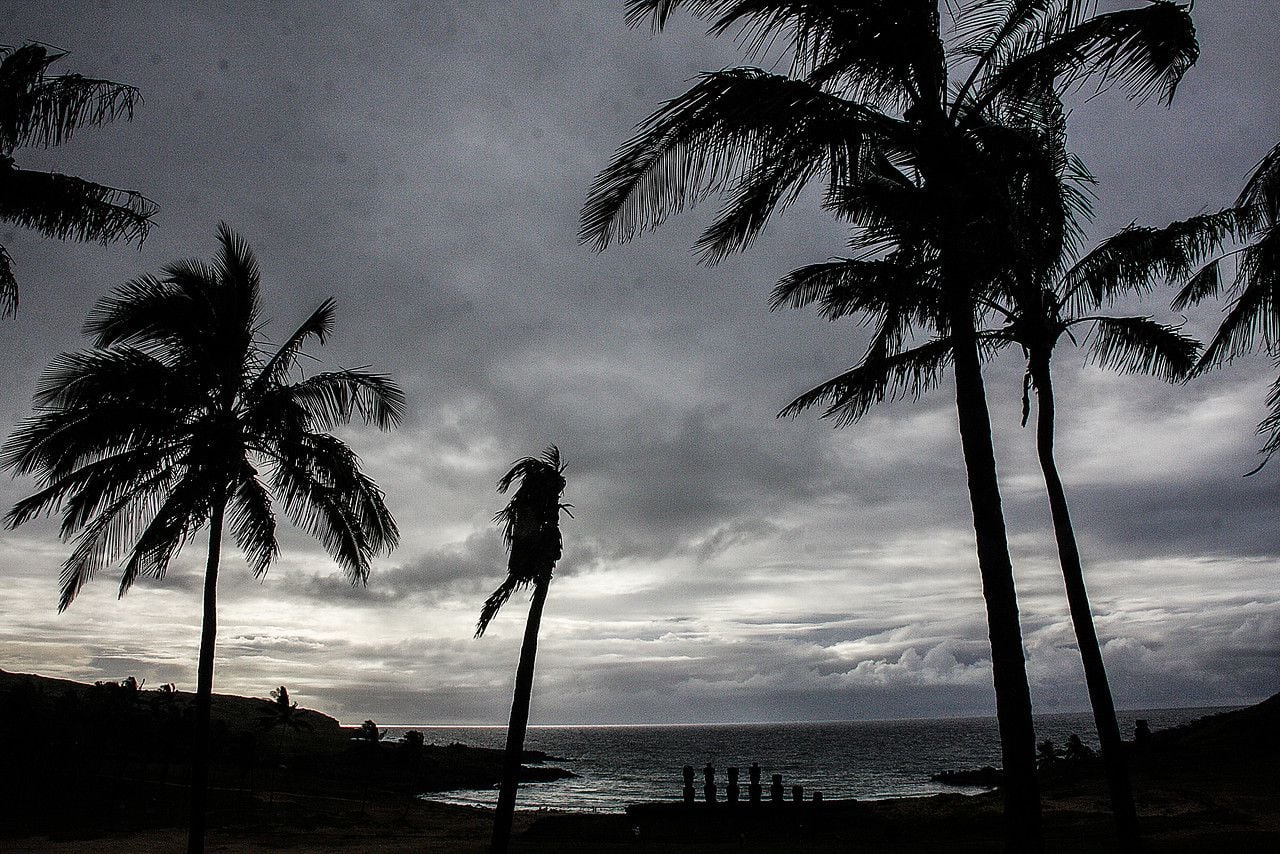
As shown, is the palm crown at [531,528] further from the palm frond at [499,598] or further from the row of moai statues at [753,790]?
the row of moai statues at [753,790]

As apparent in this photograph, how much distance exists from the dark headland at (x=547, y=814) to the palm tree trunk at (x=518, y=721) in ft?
16.1

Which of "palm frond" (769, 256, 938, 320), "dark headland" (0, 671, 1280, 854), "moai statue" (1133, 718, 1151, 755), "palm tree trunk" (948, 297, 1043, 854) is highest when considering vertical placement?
"palm frond" (769, 256, 938, 320)

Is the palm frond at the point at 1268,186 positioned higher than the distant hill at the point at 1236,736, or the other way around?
the palm frond at the point at 1268,186

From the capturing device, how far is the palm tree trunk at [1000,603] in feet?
21.7

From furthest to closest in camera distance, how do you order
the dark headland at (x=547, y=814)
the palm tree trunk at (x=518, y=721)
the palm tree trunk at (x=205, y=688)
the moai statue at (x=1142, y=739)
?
the moai statue at (x=1142, y=739) → the dark headland at (x=547, y=814) → the palm tree trunk at (x=518, y=721) → the palm tree trunk at (x=205, y=688)

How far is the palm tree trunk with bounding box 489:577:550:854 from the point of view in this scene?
55.0 ft

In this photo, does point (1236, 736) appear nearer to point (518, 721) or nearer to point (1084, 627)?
point (1084, 627)

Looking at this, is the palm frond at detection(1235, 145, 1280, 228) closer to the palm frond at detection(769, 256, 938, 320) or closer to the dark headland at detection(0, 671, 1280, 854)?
the palm frond at detection(769, 256, 938, 320)

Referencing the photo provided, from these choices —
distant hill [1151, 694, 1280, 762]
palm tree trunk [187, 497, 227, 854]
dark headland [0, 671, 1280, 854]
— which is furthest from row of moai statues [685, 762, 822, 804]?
palm tree trunk [187, 497, 227, 854]

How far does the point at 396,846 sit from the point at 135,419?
1726 centimetres

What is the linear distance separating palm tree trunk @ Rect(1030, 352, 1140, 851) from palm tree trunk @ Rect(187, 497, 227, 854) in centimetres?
1256

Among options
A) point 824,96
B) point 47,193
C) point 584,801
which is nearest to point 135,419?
point 47,193

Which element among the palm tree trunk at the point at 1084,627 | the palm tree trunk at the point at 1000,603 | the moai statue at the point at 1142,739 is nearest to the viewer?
the palm tree trunk at the point at 1000,603

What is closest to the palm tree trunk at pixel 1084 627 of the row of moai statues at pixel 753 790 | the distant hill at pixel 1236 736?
the row of moai statues at pixel 753 790
